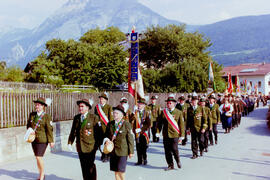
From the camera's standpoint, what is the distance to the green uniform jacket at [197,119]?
888 centimetres

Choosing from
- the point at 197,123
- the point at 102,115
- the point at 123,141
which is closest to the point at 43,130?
the point at 123,141

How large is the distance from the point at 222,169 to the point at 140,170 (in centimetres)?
208

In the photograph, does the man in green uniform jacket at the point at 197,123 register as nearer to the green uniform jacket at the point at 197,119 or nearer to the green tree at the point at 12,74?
the green uniform jacket at the point at 197,119

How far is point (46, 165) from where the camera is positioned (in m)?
7.68

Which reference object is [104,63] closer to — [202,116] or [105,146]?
[202,116]

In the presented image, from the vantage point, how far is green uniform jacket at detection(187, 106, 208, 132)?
29.1ft

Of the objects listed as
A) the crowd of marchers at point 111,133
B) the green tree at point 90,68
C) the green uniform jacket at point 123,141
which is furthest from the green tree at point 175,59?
the green uniform jacket at point 123,141

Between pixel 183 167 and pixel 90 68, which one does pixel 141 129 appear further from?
pixel 90 68

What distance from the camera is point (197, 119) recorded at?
352 inches

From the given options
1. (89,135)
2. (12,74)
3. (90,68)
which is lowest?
(89,135)

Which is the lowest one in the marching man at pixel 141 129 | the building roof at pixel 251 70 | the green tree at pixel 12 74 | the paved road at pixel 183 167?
the paved road at pixel 183 167

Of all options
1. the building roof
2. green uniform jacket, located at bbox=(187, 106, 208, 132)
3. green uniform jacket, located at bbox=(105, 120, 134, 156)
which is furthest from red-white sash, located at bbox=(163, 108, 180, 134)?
the building roof

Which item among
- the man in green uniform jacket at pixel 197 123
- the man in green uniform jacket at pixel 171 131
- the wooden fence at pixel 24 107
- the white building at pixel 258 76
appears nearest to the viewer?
the man in green uniform jacket at pixel 171 131

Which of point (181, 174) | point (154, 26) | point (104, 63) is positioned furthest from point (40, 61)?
point (181, 174)
